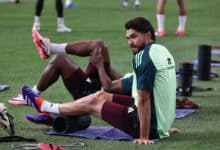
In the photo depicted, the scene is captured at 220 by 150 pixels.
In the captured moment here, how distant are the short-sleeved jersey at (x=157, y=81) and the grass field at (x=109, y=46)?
214 millimetres

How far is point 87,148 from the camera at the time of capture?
6.01m

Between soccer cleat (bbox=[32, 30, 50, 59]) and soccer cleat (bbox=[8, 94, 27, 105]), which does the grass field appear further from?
soccer cleat (bbox=[32, 30, 50, 59])

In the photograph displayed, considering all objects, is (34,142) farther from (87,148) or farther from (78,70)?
(78,70)

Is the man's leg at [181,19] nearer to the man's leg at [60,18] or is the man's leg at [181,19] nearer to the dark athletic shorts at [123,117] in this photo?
the man's leg at [60,18]

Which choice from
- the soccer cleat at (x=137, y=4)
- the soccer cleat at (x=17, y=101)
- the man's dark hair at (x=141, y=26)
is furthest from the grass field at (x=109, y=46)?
the man's dark hair at (x=141, y=26)

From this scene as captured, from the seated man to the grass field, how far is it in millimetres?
158

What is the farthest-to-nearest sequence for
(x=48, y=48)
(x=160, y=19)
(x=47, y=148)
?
(x=160, y=19) → (x=48, y=48) → (x=47, y=148)

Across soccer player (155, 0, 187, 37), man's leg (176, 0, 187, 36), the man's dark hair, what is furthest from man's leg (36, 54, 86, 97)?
man's leg (176, 0, 187, 36)

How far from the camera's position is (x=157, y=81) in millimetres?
6078

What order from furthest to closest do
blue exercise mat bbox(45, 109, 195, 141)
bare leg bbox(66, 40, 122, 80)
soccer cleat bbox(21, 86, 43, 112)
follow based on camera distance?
bare leg bbox(66, 40, 122, 80) < soccer cleat bbox(21, 86, 43, 112) < blue exercise mat bbox(45, 109, 195, 141)

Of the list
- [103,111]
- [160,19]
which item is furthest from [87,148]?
[160,19]

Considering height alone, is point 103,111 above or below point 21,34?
above

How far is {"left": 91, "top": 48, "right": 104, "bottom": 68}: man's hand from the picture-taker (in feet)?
22.9

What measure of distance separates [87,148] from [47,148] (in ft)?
1.49
